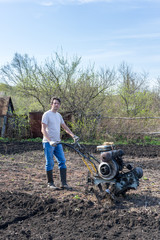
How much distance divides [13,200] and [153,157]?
20.2 feet

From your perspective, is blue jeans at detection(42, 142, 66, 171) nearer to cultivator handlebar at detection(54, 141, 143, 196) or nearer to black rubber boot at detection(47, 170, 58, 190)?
black rubber boot at detection(47, 170, 58, 190)

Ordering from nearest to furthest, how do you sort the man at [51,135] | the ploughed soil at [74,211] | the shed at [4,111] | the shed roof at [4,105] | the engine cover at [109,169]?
the ploughed soil at [74,211] < the engine cover at [109,169] < the man at [51,135] < the shed at [4,111] < the shed roof at [4,105]

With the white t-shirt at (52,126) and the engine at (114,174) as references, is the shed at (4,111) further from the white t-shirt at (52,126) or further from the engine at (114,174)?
the engine at (114,174)

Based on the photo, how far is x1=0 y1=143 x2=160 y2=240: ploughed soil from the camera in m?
3.60

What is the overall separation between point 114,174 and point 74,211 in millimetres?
866

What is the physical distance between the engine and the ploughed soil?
25 cm

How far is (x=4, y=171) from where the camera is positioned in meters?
7.36

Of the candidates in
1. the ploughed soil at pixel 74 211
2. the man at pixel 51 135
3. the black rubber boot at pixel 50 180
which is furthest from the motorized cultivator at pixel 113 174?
the black rubber boot at pixel 50 180

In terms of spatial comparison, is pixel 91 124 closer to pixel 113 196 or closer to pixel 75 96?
pixel 75 96

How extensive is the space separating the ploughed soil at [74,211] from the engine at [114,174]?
0.25 metres

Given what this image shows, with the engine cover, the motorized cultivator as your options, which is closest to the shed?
the motorized cultivator

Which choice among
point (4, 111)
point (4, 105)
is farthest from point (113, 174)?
point (4, 105)

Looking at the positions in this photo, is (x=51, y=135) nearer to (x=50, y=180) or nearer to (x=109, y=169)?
(x=50, y=180)

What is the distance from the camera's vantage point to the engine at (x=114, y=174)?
15.0ft
